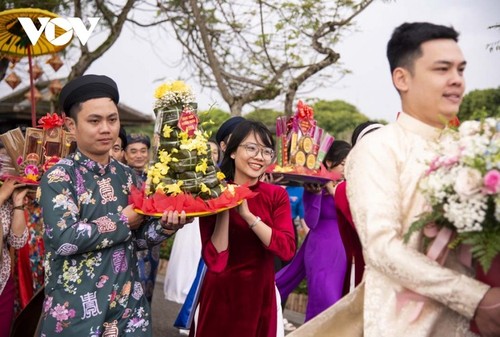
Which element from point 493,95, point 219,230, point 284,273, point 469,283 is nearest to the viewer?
point 469,283

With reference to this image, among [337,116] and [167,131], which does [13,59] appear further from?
[337,116]

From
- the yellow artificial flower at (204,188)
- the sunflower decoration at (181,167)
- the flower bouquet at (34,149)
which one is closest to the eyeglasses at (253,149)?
the sunflower decoration at (181,167)

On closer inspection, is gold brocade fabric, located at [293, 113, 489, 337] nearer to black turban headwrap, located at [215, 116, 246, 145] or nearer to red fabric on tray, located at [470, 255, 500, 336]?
red fabric on tray, located at [470, 255, 500, 336]

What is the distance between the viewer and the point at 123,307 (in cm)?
363

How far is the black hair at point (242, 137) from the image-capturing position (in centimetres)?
443

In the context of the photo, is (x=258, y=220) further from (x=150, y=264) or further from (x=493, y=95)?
(x=493, y=95)

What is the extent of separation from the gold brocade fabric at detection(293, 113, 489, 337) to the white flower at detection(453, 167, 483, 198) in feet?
0.77

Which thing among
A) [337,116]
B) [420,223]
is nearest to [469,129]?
[420,223]

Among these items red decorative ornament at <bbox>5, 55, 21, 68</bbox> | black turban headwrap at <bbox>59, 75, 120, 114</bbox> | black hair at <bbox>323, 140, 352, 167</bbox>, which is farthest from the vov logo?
black hair at <bbox>323, 140, 352, 167</bbox>

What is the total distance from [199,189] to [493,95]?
15.0 meters

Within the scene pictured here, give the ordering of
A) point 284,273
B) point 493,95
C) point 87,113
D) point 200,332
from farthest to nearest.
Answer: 1. point 493,95
2. point 284,273
3. point 200,332
4. point 87,113

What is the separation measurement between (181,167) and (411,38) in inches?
59.0

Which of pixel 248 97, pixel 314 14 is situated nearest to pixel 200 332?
pixel 248 97

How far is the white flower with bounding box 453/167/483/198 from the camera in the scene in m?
2.22
